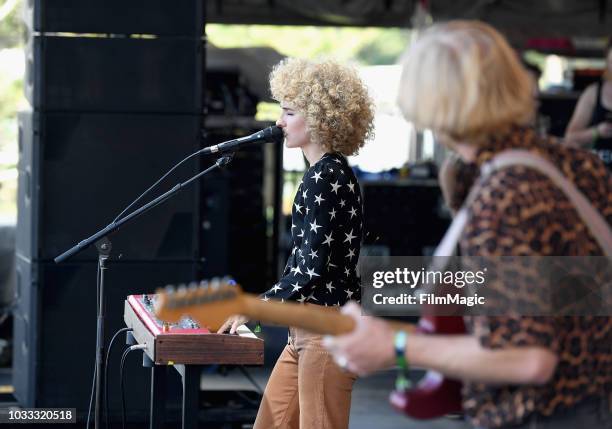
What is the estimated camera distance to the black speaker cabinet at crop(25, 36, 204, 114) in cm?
510

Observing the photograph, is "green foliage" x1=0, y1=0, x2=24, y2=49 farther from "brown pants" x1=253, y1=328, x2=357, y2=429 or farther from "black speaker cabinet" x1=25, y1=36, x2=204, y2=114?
"brown pants" x1=253, y1=328, x2=357, y2=429

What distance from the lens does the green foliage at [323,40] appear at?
25.7 m

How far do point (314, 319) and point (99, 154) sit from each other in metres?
3.20

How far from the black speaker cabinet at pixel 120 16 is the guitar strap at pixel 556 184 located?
3.30m

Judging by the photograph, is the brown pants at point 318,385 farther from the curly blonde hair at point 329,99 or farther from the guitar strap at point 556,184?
the guitar strap at point 556,184

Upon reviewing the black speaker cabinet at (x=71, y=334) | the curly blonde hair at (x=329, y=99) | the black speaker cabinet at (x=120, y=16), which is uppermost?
the black speaker cabinet at (x=120, y=16)

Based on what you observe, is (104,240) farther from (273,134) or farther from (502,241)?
(502,241)

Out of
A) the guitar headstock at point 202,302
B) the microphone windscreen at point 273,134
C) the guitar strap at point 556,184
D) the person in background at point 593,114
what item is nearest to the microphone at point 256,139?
the microphone windscreen at point 273,134

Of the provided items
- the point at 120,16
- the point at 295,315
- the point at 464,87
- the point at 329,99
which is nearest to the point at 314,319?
the point at 295,315

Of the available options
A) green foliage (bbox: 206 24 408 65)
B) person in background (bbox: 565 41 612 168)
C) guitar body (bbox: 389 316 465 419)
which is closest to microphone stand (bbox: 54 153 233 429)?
guitar body (bbox: 389 316 465 419)

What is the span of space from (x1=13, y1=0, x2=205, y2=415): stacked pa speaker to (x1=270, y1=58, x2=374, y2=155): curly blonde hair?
122 centimetres

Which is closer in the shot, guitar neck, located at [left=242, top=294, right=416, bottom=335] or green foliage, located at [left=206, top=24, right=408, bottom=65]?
guitar neck, located at [left=242, top=294, right=416, bottom=335]

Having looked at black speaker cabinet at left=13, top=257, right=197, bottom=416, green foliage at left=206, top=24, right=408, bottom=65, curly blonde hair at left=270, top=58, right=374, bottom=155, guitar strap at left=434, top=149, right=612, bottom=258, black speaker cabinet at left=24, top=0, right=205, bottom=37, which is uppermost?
green foliage at left=206, top=24, right=408, bottom=65

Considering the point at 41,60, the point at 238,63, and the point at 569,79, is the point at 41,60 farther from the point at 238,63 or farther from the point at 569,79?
the point at 569,79
